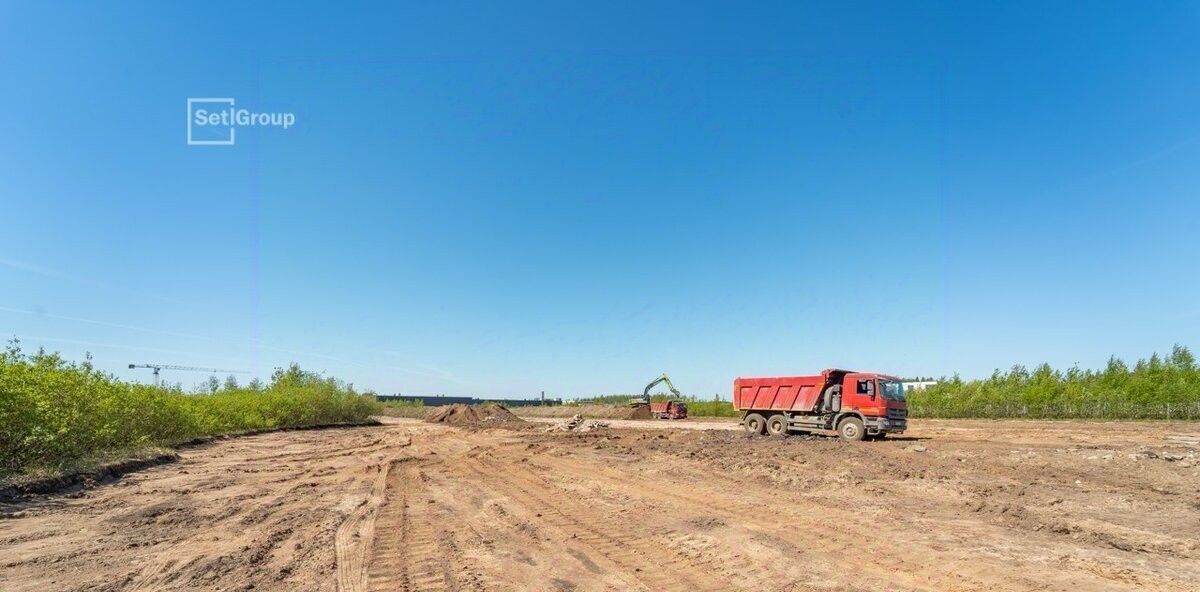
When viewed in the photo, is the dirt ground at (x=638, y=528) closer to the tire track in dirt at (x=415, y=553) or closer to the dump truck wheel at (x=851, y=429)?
the tire track in dirt at (x=415, y=553)

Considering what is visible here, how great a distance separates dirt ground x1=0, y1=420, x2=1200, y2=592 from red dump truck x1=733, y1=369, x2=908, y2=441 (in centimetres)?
633

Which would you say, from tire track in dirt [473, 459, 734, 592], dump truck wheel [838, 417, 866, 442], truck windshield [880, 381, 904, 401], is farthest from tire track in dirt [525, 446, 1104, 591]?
truck windshield [880, 381, 904, 401]

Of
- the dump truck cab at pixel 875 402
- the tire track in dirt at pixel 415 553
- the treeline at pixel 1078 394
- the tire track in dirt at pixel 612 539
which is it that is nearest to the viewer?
the tire track in dirt at pixel 415 553

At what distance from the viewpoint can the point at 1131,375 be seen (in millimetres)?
46844

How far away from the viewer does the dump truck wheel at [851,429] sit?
23398 mm

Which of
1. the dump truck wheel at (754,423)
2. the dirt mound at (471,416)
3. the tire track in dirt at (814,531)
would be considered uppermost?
the tire track in dirt at (814,531)

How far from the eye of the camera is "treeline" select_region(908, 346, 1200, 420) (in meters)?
42.1

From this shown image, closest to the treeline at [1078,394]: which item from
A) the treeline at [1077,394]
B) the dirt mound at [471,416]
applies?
the treeline at [1077,394]

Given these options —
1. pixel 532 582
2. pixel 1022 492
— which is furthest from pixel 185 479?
pixel 1022 492

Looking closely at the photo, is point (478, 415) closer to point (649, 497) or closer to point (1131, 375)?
point (649, 497)

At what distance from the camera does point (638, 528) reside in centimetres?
889

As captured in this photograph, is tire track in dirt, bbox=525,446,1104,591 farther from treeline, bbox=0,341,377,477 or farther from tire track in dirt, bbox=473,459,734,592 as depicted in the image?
treeline, bbox=0,341,377,477

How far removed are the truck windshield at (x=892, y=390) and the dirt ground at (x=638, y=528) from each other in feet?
20.9

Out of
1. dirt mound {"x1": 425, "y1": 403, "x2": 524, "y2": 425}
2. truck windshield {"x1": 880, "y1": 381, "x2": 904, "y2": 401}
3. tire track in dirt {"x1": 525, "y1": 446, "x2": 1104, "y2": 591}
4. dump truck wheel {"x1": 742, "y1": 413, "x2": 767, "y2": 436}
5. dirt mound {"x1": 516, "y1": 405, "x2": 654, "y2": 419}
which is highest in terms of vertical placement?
truck windshield {"x1": 880, "y1": 381, "x2": 904, "y2": 401}
